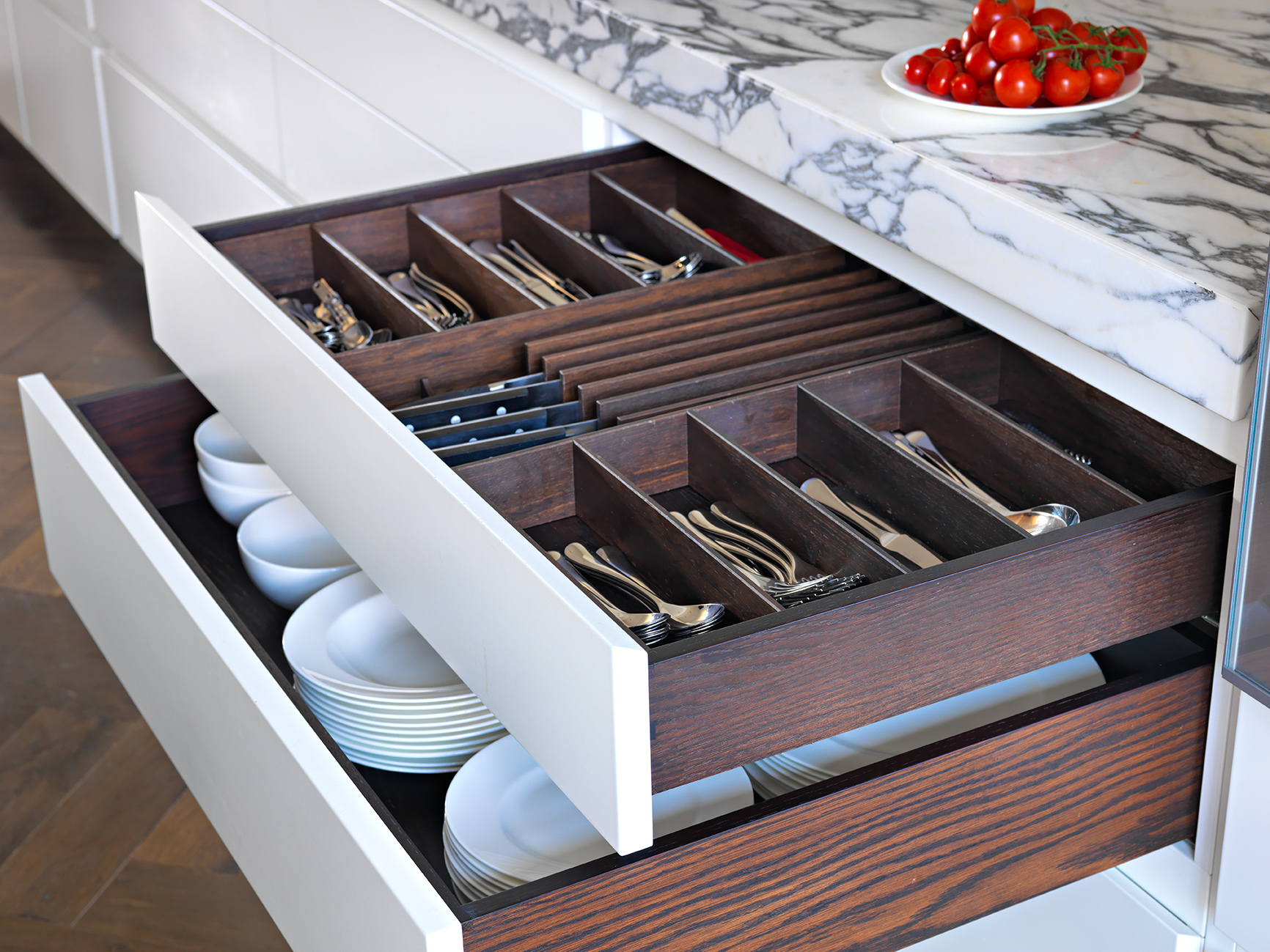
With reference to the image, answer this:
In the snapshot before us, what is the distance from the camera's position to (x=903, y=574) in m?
0.79

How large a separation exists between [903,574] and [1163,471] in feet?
1.12

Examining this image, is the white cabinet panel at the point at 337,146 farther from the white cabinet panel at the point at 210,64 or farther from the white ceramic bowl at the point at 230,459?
the white ceramic bowl at the point at 230,459

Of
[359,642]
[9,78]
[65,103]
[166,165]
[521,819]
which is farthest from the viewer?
[9,78]

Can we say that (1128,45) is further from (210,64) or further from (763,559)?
(210,64)

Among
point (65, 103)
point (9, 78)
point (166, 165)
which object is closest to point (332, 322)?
point (166, 165)

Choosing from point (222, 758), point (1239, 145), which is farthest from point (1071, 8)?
point (222, 758)

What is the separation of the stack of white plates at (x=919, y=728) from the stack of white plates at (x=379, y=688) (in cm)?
24

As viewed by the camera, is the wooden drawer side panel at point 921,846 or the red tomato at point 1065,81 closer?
the wooden drawer side panel at point 921,846

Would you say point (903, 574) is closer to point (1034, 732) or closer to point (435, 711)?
point (1034, 732)

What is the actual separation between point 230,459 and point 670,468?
630 mm

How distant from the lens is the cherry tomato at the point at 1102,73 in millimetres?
1025

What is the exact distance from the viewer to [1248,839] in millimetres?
904

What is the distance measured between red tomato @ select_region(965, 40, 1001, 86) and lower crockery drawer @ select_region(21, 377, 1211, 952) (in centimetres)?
45

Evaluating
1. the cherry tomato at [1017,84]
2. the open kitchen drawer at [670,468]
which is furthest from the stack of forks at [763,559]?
the cherry tomato at [1017,84]
